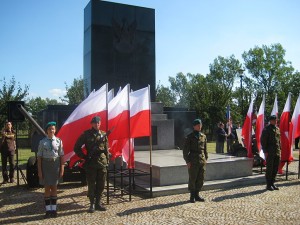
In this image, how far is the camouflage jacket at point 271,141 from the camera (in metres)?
8.95

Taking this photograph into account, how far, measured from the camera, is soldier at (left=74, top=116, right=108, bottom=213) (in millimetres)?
6793

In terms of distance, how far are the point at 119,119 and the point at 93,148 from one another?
1393 mm

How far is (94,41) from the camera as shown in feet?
56.8

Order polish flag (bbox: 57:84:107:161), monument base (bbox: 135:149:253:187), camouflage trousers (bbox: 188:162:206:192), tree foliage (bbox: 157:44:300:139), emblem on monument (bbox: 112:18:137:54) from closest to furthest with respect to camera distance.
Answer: polish flag (bbox: 57:84:107:161), camouflage trousers (bbox: 188:162:206:192), monument base (bbox: 135:149:253:187), emblem on monument (bbox: 112:18:137:54), tree foliage (bbox: 157:44:300:139)

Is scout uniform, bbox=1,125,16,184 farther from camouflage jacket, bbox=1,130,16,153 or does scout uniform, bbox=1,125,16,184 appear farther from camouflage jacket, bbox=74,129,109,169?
camouflage jacket, bbox=74,129,109,169

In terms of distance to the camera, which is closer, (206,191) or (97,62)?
(206,191)

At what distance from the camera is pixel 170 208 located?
7.00 m

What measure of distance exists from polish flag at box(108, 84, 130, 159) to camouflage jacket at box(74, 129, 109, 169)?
0.89 m

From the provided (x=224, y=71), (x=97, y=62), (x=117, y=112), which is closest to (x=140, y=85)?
(x=97, y=62)

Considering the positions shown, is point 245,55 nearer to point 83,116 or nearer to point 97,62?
point 97,62

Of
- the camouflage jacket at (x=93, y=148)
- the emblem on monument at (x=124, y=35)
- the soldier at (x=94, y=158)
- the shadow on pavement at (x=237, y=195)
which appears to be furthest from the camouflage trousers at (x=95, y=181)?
the emblem on monument at (x=124, y=35)

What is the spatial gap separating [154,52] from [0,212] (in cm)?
1318

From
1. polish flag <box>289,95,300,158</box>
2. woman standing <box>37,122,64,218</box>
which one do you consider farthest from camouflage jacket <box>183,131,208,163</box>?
polish flag <box>289,95,300,158</box>

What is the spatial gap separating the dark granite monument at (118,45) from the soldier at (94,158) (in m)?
10.5
